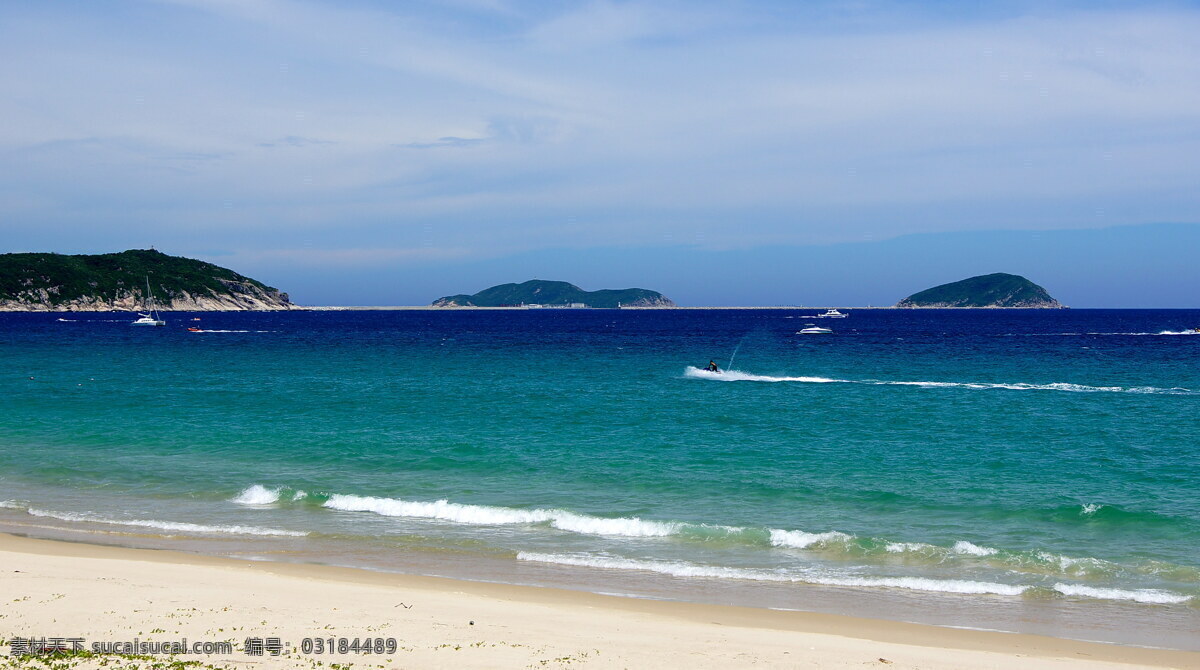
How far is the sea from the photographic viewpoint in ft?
53.7

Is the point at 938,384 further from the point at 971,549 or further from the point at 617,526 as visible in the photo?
the point at 617,526

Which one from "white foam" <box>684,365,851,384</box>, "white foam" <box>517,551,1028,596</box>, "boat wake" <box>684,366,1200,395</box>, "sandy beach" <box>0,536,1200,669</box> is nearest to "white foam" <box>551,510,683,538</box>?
"white foam" <box>517,551,1028,596</box>

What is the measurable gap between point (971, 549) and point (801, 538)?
11.2ft

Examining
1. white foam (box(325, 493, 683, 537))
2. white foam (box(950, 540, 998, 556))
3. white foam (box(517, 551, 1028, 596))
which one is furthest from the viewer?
white foam (box(325, 493, 683, 537))

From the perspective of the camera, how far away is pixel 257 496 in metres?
23.2

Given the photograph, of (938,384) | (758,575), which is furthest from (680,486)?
(938,384)

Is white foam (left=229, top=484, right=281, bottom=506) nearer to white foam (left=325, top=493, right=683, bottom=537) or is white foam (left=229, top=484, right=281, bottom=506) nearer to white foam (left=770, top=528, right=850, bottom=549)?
white foam (left=325, top=493, right=683, bottom=537)

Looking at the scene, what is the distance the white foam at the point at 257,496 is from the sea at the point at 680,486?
0.34 ft

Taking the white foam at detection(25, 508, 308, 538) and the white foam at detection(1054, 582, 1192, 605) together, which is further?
the white foam at detection(25, 508, 308, 538)

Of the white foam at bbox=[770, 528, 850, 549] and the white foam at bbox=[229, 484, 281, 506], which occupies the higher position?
the white foam at bbox=[770, 528, 850, 549]

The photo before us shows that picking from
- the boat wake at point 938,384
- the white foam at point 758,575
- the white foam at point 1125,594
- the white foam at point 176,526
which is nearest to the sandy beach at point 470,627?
the white foam at point 758,575

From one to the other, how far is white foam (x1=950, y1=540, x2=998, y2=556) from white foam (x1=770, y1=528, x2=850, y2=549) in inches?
86.4

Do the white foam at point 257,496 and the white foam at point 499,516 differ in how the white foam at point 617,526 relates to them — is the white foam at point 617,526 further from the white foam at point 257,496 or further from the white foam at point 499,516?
the white foam at point 257,496

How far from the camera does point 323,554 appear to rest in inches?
715
